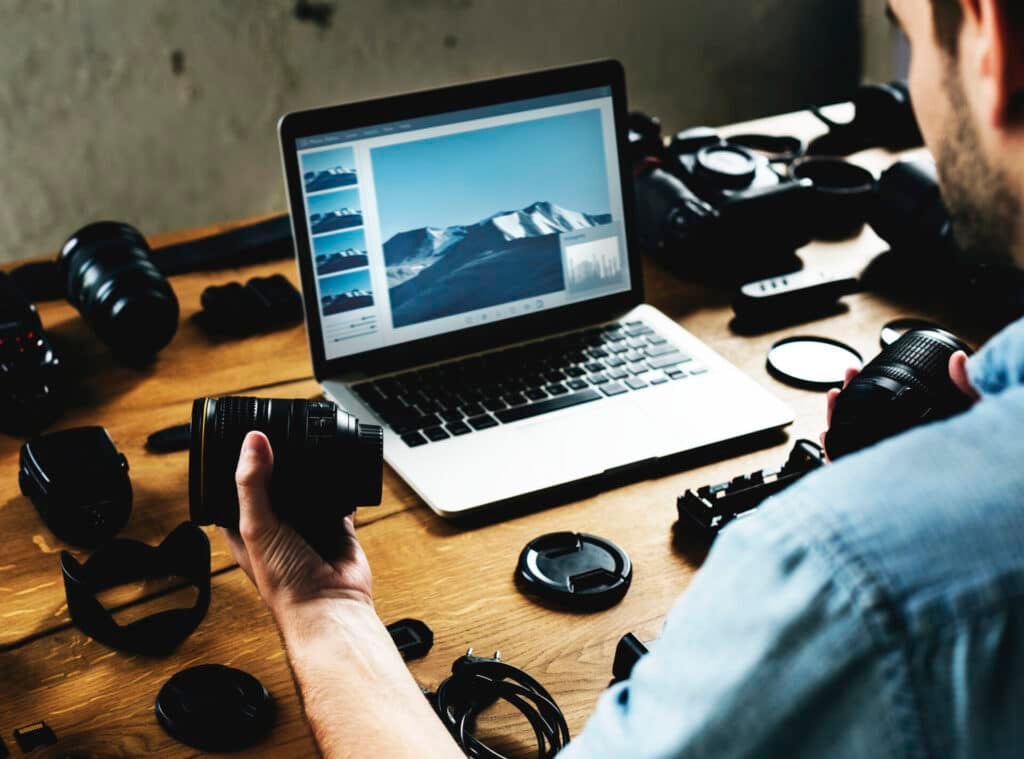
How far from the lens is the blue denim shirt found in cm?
46

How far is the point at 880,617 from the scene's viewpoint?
0.46 m

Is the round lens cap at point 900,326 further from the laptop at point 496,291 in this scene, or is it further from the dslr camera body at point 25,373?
the dslr camera body at point 25,373

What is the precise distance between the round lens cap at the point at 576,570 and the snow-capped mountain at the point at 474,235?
0.37 metres

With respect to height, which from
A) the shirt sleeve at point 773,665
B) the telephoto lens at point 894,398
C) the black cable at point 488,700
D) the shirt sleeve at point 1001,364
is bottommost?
the black cable at point 488,700

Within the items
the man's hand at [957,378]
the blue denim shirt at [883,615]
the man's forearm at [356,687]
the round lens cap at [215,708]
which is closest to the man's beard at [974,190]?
the blue denim shirt at [883,615]

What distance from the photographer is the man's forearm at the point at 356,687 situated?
2.57 ft

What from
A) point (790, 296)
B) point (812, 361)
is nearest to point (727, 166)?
point (790, 296)

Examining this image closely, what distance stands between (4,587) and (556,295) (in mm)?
661

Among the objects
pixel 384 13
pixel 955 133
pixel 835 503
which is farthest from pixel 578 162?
pixel 384 13

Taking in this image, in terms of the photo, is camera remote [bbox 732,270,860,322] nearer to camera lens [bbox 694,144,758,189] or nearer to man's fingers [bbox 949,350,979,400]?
camera lens [bbox 694,144,758,189]

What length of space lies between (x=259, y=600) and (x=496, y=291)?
→ 473 millimetres

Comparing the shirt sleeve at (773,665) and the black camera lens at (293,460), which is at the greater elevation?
the shirt sleeve at (773,665)

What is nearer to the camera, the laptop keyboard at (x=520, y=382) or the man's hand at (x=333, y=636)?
the man's hand at (x=333, y=636)

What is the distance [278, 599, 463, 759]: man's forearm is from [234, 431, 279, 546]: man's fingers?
0.07 metres
